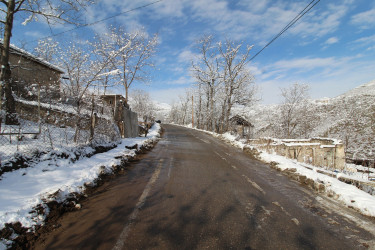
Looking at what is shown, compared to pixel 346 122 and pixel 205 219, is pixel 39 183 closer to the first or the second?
pixel 205 219

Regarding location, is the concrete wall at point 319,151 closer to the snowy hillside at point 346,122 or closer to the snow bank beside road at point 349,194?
the snow bank beside road at point 349,194

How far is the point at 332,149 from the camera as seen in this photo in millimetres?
14336

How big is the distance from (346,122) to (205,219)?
38943 mm

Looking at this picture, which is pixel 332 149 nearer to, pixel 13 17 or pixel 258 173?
pixel 258 173

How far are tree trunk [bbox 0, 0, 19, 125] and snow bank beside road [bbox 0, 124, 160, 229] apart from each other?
2.18 metres

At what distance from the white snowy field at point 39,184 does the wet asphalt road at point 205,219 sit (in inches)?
20.4

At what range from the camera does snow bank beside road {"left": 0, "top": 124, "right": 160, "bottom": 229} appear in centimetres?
278

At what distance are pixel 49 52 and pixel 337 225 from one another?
67.9 feet

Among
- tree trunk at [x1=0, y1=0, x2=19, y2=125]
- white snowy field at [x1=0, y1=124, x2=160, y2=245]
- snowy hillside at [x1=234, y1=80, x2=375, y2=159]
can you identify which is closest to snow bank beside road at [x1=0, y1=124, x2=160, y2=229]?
white snowy field at [x1=0, y1=124, x2=160, y2=245]

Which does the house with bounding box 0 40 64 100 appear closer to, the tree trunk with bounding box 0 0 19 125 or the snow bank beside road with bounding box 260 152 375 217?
the tree trunk with bounding box 0 0 19 125

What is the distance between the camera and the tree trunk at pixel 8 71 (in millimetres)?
5715

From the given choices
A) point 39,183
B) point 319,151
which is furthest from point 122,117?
point 319,151

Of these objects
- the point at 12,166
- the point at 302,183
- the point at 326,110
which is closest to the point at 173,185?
the point at 12,166

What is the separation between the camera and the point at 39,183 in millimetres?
3857
